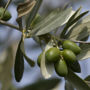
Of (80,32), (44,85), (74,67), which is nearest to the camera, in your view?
(74,67)

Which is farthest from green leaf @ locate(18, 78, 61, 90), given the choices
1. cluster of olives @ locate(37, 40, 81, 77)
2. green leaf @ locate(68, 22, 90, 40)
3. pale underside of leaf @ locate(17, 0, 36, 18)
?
pale underside of leaf @ locate(17, 0, 36, 18)

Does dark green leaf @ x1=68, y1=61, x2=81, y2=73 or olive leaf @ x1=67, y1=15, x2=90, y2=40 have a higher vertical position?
olive leaf @ x1=67, y1=15, x2=90, y2=40

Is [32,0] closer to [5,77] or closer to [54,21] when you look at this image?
[54,21]

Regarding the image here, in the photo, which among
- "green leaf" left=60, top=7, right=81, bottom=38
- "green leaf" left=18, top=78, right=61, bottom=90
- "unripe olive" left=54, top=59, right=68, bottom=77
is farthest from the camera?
"green leaf" left=18, top=78, right=61, bottom=90

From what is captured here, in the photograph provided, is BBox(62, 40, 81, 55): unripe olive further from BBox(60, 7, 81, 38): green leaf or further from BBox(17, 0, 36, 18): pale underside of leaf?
BBox(17, 0, 36, 18): pale underside of leaf

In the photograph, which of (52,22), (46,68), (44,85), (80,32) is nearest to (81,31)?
(80,32)

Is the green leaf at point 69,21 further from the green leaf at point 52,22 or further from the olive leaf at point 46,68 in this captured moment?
the olive leaf at point 46,68

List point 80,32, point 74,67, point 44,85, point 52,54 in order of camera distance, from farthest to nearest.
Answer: point 44,85 < point 80,32 < point 74,67 < point 52,54

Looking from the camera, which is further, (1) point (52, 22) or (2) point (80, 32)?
(2) point (80, 32)

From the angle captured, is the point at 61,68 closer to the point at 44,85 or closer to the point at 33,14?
the point at 33,14
